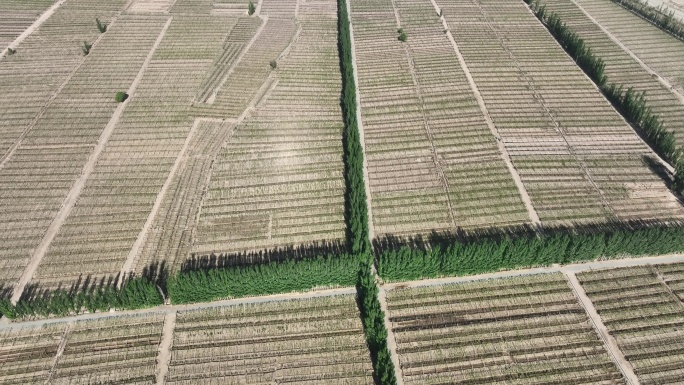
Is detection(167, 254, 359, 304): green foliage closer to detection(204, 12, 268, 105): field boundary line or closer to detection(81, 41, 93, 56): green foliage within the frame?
detection(204, 12, 268, 105): field boundary line

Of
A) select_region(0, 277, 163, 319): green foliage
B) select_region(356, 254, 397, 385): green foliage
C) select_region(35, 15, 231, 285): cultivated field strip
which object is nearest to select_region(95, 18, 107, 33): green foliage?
select_region(35, 15, 231, 285): cultivated field strip

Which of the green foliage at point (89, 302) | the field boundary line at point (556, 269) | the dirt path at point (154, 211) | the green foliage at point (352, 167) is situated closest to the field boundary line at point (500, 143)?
the field boundary line at point (556, 269)

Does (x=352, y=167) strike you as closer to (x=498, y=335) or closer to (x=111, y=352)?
(x=498, y=335)

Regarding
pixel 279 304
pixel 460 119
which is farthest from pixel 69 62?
pixel 460 119

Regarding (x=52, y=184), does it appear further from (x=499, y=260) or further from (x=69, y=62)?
(x=499, y=260)

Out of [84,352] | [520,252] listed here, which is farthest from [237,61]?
[520,252]

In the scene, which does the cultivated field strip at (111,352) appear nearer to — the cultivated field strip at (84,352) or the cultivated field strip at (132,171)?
the cultivated field strip at (84,352)
